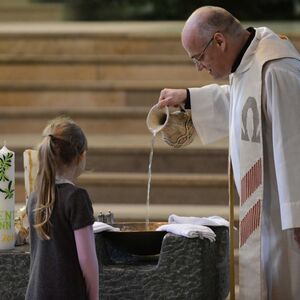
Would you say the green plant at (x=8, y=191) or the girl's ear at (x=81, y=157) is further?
the green plant at (x=8, y=191)

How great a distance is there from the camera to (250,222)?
3951 millimetres

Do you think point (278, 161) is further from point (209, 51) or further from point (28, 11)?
point (28, 11)

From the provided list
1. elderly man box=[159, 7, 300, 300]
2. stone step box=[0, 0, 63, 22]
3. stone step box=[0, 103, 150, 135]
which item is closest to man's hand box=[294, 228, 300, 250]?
elderly man box=[159, 7, 300, 300]

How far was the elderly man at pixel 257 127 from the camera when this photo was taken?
3.83 m

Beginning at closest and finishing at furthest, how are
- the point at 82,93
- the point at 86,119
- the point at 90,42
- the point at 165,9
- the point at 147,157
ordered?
the point at 147,157, the point at 86,119, the point at 82,93, the point at 90,42, the point at 165,9

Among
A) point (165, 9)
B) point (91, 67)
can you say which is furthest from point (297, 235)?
point (165, 9)

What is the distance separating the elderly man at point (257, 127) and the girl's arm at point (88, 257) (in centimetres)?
72

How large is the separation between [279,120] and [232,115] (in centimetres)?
34

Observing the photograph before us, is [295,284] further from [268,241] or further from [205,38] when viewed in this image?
[205,38]

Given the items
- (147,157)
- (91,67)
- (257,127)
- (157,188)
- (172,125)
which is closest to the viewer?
(257,127)

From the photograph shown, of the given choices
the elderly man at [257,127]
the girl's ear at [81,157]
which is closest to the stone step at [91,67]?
the elderly man at [257,127]

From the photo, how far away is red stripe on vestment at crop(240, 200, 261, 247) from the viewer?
12.9 ft

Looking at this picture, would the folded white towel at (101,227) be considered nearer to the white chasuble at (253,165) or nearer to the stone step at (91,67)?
the white chasuble at (253,165)

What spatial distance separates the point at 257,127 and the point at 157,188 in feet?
8.14
